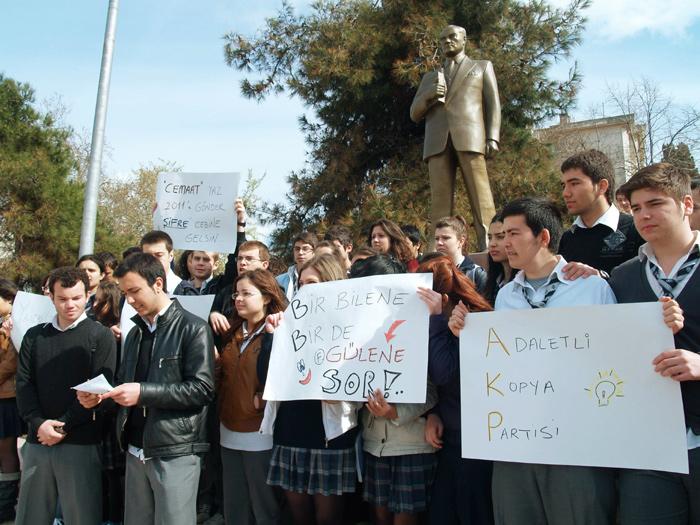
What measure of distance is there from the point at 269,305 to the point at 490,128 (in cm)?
471

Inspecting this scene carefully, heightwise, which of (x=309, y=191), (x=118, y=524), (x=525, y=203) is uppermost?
(x=309, y=191)

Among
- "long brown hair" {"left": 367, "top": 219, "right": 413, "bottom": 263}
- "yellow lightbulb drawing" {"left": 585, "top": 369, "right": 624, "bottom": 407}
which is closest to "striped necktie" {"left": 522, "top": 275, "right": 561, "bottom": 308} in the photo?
"yellow lightbulb drawing" {"left": 585, "top": 369, "right": 624, "bottom": 407}

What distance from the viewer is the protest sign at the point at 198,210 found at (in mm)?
5215

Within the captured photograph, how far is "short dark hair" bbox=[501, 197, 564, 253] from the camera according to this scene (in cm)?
279

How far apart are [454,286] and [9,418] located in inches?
162

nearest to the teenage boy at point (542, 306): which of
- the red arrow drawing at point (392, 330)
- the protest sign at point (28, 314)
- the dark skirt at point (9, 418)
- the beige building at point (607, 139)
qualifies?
the red arrow drawing at point (392, 330)

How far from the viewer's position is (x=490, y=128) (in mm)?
7512

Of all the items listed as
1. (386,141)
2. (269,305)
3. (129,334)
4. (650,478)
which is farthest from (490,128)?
(386,141)

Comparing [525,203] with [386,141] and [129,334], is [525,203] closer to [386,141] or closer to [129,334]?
[129,334]

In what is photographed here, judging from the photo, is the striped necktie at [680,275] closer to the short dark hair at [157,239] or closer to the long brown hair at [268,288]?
the long brown hair at [268,288]

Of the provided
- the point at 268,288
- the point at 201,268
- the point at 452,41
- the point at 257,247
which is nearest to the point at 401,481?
the point at 268,288

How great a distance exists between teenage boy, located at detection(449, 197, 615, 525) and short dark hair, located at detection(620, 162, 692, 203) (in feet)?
1.42

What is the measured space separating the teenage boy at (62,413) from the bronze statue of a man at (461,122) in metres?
4.72

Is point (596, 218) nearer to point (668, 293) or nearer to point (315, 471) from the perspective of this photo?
point (668, 293)
